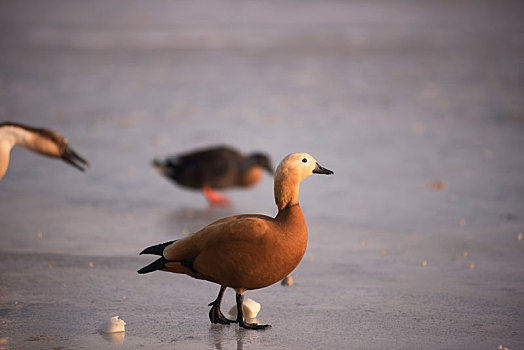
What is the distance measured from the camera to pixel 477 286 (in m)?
5.33

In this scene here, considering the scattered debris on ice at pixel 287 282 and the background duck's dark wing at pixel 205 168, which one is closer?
the scattered debris on ice at pixel 287 282

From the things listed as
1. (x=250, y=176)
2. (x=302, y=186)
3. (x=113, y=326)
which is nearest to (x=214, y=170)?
(x=250, y=176)

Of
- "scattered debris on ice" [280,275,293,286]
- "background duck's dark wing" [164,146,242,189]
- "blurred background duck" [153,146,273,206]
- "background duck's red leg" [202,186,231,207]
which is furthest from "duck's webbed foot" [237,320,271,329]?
"background duck's dark wing" [164,146,242,189]

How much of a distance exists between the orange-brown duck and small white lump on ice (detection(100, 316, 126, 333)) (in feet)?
0.98

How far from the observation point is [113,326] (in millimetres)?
4371

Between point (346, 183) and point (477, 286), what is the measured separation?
3711 millimetres

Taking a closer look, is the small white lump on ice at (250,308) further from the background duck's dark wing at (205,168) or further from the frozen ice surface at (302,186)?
the background duck's dark wing at (205,168)

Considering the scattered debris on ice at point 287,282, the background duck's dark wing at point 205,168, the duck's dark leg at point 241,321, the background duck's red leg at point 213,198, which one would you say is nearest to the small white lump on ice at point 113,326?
the duck's dark leg at point 241,321

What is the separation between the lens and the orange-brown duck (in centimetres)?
446

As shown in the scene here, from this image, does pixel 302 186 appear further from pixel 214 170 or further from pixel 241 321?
pixel 241 321

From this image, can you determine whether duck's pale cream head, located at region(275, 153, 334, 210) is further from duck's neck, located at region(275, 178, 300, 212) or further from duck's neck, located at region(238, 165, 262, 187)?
duck's neck, located at region(238, 165, 262, 187)

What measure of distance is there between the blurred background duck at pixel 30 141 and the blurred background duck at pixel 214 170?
245cm

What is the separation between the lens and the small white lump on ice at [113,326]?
4.37m

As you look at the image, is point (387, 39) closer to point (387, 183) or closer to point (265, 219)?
point (387, 183)
